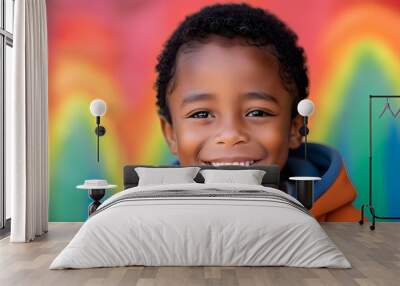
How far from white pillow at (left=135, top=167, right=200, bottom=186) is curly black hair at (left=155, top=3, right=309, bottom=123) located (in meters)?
0.92

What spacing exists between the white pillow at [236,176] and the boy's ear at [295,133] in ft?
2.73

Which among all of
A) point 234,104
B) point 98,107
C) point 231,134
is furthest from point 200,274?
point 98,107

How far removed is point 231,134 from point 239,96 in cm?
49

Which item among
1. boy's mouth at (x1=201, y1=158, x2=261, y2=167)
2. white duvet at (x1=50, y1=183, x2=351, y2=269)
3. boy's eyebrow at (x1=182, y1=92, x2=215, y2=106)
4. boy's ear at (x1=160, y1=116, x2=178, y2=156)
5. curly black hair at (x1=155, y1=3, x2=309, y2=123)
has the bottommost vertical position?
→ white duvet at (x1=50, y1=183, x2=351, y2=269)

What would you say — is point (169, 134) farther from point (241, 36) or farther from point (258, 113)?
point (241, 36)

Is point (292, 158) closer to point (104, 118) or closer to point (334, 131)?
point (334, 131)

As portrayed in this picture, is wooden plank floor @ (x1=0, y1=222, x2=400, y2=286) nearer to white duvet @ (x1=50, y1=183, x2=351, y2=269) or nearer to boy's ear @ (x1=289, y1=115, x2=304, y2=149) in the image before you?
white duvet @ (x1=50, y1=183, x2=351, y2=269)

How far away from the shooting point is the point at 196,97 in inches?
272

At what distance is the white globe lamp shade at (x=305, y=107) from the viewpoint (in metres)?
6.75

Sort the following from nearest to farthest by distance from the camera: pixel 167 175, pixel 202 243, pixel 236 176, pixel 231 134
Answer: pixel 202 243
pixel 236 176
pixel 167 175
pixel 231 134

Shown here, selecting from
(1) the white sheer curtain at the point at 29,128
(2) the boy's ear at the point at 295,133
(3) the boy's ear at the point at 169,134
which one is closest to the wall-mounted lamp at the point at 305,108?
(2) the boy's ear at the point at 295,133

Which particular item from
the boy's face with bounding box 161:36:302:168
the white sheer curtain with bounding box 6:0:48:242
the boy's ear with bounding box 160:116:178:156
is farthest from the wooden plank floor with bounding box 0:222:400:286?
the boy's ear with bounding box 160:116:178:156

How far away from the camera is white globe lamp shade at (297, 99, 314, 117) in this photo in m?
6.75

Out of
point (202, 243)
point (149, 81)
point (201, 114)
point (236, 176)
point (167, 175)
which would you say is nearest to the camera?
point (202, 243)
